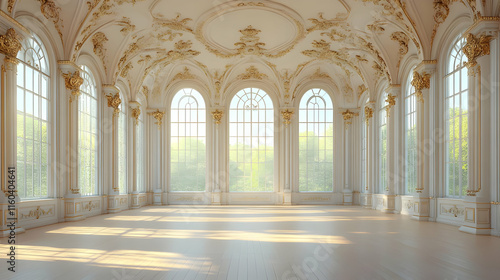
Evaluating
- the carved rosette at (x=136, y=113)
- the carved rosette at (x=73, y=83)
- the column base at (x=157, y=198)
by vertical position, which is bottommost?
the column base at (x=157, y=198)

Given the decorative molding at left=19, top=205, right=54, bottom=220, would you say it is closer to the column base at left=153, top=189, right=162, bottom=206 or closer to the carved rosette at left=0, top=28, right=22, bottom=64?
the carved rosette at left=0, top=28, right=22, bottom=64

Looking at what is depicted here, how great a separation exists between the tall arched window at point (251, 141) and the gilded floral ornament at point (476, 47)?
→ 1203 centimetres

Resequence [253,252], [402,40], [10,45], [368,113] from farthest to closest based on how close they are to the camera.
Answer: [368,113] → [402,40] → [10,45] → [253,252]

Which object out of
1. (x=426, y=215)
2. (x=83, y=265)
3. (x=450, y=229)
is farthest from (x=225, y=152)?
(x=83, y=265)

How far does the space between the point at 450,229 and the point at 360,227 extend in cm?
234

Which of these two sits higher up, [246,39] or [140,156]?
[246,39]

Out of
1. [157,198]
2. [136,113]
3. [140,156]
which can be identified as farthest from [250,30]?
[157,198]

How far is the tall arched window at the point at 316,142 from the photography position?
21.2 m

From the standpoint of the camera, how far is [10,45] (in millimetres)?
9609

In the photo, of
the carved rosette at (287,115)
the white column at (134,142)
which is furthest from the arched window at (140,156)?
the carved rosette at (287,115)

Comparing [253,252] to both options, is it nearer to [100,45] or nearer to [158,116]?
[100,45]

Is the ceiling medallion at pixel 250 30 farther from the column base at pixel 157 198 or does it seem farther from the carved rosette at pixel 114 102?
the column base at pixel 157 198

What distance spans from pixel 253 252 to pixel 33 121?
7.69 meters

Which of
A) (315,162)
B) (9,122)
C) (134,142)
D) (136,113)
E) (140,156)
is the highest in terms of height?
(136,113)
